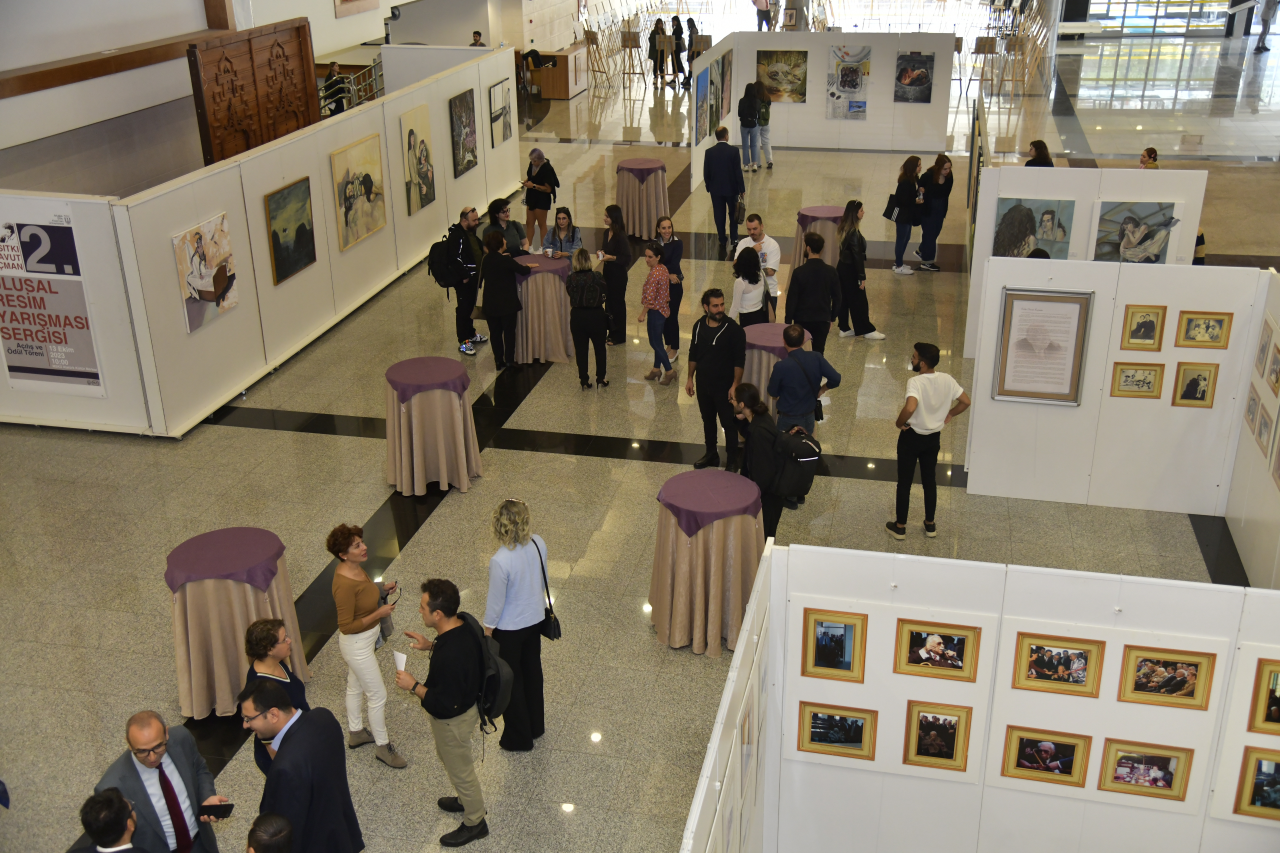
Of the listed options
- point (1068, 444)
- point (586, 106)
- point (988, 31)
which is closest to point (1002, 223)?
point (1068, 444)

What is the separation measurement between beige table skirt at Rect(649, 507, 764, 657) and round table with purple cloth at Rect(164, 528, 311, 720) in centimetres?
223

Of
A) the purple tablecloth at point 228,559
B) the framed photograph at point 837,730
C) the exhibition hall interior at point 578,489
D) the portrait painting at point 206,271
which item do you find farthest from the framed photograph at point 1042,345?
the portrait painting at point 206,271

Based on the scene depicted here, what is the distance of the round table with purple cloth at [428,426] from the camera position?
26.6 ft

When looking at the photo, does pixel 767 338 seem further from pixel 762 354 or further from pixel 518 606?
pixel 518 606

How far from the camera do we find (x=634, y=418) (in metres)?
9.59

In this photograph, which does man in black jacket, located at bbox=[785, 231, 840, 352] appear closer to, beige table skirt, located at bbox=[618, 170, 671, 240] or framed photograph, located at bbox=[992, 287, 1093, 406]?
framed photograph, located at bbox=[992, 287, 1093, 406]

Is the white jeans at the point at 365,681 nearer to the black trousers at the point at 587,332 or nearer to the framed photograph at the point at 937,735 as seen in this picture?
the framed photograph at the point at 937,735

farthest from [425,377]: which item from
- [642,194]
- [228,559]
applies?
[642,194]

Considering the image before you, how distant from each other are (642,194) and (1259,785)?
11.4m

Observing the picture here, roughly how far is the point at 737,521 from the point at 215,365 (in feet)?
18.7

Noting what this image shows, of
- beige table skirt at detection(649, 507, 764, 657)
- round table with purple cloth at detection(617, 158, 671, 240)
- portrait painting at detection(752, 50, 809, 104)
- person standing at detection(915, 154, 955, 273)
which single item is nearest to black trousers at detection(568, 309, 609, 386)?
beige table skirt at detection(649, 507, 764, 657)

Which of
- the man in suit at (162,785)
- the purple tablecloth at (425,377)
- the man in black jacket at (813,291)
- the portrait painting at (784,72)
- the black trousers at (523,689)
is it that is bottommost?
the black trousers at (523,689)

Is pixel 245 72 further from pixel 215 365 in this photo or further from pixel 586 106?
pixel 586 106

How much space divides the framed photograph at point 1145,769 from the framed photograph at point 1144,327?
380 centimetres
